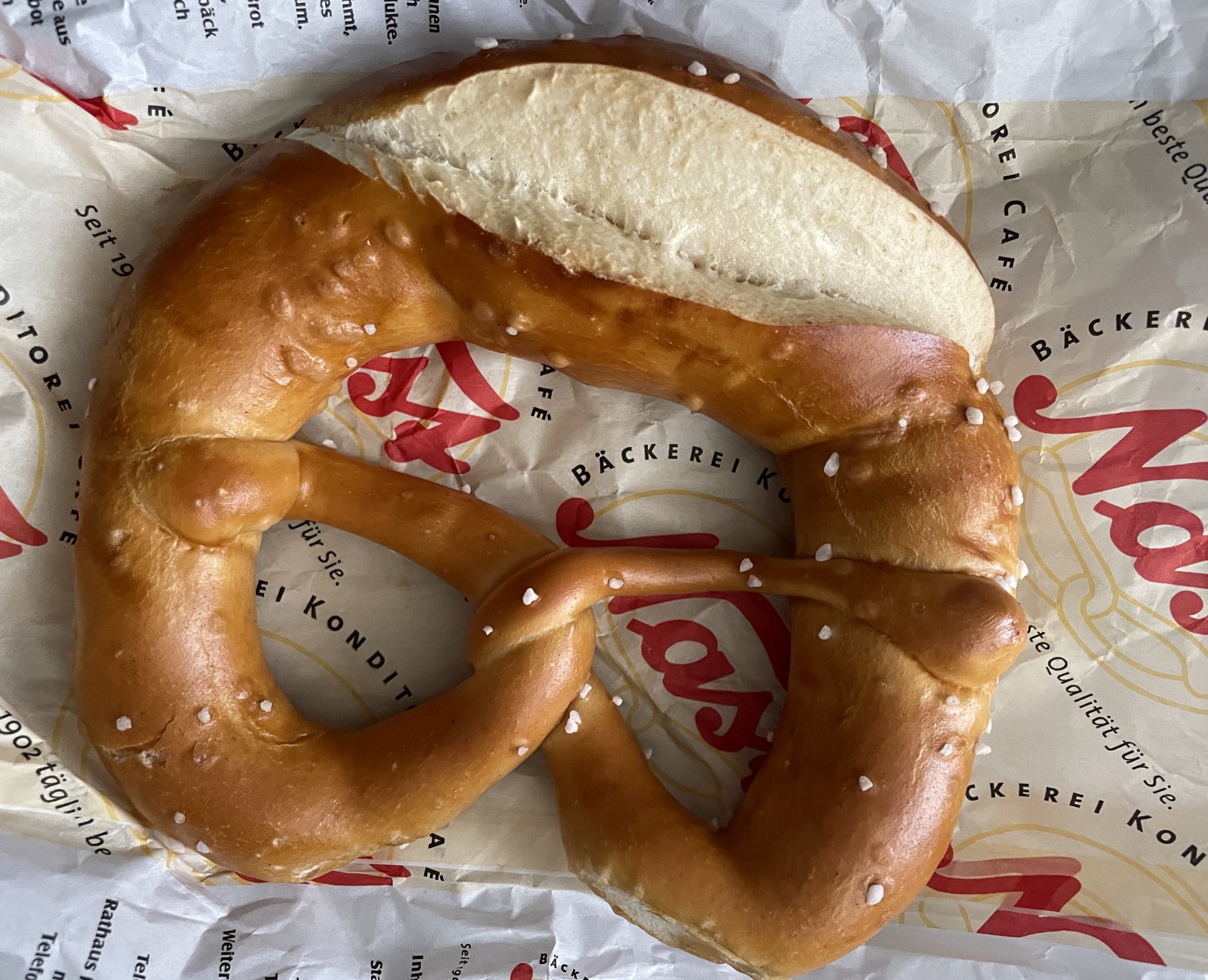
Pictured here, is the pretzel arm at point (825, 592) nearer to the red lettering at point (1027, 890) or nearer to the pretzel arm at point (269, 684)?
the pretzel arm at point (269, 684)

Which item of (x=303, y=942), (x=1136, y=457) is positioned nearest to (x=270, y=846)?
(x=303, y=942)

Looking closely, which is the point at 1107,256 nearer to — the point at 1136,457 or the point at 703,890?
the point at 1136,457

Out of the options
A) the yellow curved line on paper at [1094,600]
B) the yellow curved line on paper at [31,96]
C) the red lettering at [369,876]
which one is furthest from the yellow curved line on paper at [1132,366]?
the yellow curved line on paper at [31,96]

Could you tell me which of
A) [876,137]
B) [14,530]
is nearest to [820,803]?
[876,137]

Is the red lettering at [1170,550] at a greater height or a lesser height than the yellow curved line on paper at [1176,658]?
greater

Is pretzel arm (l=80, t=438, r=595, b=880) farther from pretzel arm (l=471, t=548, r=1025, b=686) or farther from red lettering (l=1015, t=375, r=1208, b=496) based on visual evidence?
red lettering (l=1015, t=375, r=1208, b=496)

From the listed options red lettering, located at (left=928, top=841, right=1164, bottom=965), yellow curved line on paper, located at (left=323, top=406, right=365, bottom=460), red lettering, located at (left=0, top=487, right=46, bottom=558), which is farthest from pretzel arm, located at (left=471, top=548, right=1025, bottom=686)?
red lettering, located at (left=0, top=487, right=46, bottom=558)

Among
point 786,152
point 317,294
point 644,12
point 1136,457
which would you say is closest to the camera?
point 786,152
